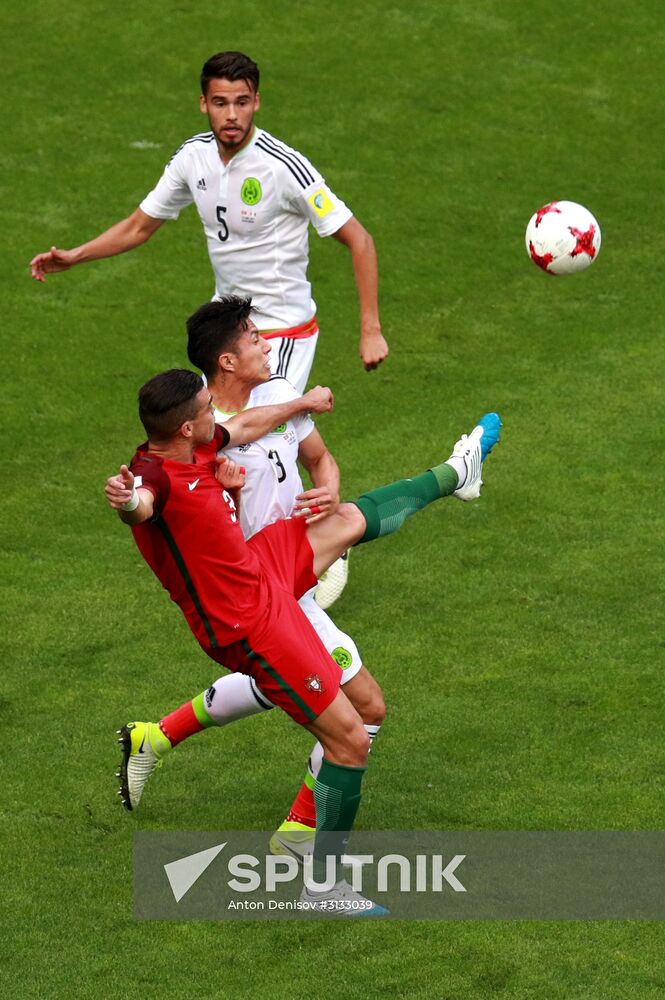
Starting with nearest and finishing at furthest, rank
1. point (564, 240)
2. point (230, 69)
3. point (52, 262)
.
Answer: point (230, 69)
point (52, 262)
point (564, 240)

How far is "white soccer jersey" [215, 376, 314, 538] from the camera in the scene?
6.61 m

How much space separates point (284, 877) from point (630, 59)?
40.0 feet

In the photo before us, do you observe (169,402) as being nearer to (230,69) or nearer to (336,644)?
(336,644)

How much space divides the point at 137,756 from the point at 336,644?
3.48ft

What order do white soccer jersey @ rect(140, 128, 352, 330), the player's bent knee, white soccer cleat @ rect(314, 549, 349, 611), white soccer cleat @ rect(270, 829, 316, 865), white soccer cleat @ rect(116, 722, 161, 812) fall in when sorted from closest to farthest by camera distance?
the player's bent knee < white soccer cleat @ rect(270, 829, 316, 865) < white soccer cleat @ rect(116, 722, 161, 812) < white soccer jersey @ rect(140, 128, 352, 330) < white soccer cleat @ rect(314, 549, 349, 611)

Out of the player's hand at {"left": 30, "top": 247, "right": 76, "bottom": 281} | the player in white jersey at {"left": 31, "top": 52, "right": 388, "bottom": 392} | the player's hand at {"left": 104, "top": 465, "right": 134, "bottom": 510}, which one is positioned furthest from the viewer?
the player's hand at {"left": 30, "top": 247, "right": 76, "bottom": 281}

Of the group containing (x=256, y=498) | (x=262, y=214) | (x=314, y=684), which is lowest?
(x=314, y=684)

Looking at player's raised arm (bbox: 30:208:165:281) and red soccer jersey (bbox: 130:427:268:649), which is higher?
player's raised arm (bbox: 30:208:165:281)

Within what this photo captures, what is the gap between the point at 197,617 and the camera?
6156 millimetres

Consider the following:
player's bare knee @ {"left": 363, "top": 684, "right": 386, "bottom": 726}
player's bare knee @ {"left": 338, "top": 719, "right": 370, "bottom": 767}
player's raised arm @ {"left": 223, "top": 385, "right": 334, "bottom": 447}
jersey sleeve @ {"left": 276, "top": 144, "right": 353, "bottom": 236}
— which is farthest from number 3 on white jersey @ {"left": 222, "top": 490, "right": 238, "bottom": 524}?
jersey sleeve @ {"left": 276, "top": 144, "right": 353, "bottom": 236}

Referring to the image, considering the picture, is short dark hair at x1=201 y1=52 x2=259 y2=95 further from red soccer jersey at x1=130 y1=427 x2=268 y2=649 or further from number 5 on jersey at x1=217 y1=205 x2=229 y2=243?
red soccer jersey at x1=130 y1=427 x2=268 y2=649

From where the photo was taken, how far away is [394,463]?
419 inches

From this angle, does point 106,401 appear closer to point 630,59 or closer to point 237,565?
point 237,565

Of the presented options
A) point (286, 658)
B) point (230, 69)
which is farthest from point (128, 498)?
point (230, 69)
